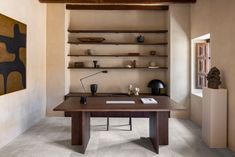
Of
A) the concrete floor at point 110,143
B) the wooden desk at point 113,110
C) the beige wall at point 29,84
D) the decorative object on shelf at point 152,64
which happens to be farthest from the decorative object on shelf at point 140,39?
the wooden desk at point 113,110

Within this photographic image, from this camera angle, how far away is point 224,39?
3539 millimetres

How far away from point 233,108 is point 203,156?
0.84 metres

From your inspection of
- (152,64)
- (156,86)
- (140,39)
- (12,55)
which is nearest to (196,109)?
(156,86)

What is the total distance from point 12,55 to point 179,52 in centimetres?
369

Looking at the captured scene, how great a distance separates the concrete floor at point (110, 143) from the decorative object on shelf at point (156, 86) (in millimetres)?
1047

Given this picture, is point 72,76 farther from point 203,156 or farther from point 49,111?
point 203,156

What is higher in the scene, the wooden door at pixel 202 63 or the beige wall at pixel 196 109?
the wooden door at pixel 202 63

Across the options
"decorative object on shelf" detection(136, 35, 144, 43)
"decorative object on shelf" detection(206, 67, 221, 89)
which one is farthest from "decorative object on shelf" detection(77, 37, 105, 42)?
"decorative object on shelf" detection(206, 67, 221, 89)

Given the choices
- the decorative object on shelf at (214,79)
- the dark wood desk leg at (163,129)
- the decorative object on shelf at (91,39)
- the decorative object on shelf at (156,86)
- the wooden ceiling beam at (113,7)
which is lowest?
the dark wood desk leg at (163,129)

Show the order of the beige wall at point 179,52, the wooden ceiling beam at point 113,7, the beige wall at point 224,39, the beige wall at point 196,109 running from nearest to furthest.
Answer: the beige wall at point 224,39, the beige wall at point 196,109, the beige wall at point 179,52, the wooden ceiling beam at point 113,7

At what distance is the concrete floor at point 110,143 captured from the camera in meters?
3.18

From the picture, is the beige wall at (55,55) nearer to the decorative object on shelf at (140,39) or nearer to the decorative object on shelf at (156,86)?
the decorative object on shelf at (140,39)

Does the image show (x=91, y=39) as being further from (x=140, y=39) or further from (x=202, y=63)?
A: (x=202, y=63)

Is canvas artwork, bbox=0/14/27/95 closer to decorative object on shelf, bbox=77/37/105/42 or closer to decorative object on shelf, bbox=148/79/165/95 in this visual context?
decorative object on shelf, bbox=77/37/105/42
